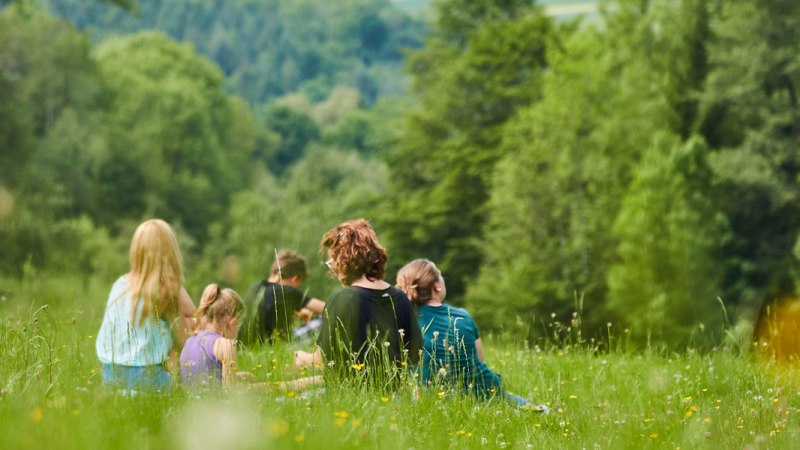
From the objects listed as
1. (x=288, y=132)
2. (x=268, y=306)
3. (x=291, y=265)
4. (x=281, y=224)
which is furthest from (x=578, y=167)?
(x=288, y=132)

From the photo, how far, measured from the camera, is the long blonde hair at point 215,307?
6.55 metres

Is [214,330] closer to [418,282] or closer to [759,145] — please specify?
[418,282]

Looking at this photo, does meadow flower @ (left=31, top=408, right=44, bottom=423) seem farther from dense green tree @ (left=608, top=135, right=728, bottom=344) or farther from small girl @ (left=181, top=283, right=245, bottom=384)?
dense green tree @ (left=608, top=135, right=728, bottom=344)

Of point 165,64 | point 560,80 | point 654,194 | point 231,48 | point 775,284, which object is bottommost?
point 775,284

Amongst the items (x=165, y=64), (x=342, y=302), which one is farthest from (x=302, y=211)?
(x=342, y=302)

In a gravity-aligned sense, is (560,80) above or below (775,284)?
above

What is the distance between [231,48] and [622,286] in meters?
122

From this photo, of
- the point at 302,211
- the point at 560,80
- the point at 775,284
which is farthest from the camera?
the point at 302,211

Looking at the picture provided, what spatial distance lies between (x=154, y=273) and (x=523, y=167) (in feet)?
85.6

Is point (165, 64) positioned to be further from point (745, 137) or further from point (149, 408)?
point (149, 408)

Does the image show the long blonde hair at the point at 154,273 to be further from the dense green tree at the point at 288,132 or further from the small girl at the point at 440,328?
the dense green tree at the point at 288,132

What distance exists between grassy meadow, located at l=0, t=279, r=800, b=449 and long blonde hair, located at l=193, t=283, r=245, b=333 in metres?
0.43

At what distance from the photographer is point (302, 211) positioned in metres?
49.4

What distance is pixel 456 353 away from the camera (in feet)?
22.4
